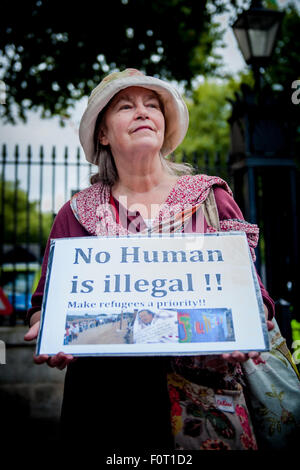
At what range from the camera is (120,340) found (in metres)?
1.22

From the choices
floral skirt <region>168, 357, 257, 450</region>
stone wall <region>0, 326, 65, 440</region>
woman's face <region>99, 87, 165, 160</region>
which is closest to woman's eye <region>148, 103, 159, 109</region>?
woman's face <region>99, 87, 165, 160</region>

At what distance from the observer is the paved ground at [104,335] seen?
123 cm

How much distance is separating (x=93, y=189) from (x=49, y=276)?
0.59 metres

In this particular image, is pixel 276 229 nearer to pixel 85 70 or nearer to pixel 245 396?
pixel 245 396

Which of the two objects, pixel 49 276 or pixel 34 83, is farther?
pixel 34 83

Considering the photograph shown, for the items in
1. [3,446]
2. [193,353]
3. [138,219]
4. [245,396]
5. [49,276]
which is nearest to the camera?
[193,353]

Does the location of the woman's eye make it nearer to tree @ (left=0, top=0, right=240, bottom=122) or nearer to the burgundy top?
the burgundy top

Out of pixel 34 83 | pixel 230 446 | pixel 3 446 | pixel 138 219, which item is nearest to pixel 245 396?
pixel 230 446

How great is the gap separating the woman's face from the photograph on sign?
0.53 m

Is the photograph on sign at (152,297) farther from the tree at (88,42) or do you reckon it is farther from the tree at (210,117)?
the tree at (210,117)

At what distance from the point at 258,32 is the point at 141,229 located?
10.7 ft

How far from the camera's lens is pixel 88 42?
558 centimetres

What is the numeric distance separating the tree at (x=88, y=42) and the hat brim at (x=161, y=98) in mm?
4306

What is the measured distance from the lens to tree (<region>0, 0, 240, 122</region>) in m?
5.35
